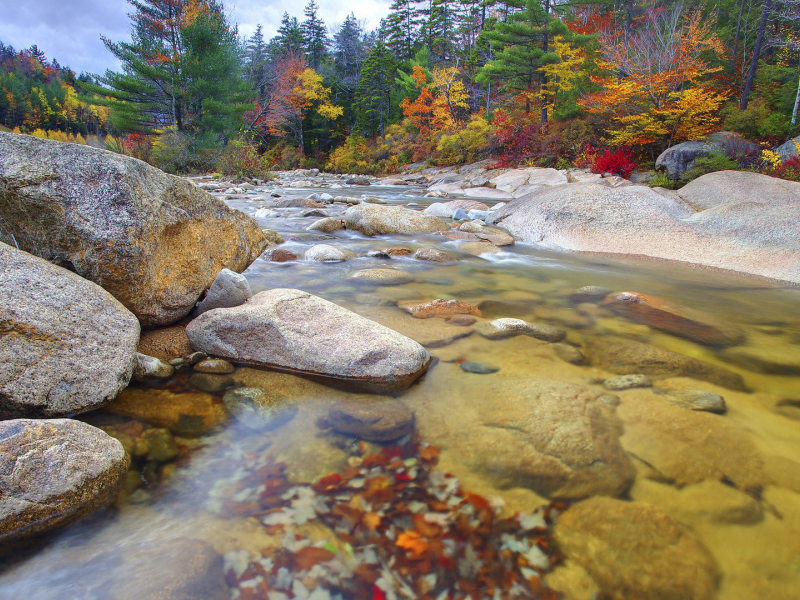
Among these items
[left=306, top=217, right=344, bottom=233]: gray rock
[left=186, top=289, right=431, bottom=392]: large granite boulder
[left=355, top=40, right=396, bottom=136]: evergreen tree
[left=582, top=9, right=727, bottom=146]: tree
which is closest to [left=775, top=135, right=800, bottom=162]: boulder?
[left=582, top=9, right=727, bottom=146]: tree

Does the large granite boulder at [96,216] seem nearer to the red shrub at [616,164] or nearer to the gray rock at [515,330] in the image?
the gray rock at [515,330]

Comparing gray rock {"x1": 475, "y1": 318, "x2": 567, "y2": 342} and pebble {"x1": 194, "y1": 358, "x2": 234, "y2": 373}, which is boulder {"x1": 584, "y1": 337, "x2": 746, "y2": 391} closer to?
gray rock {"x1": 475, "y1": 318, "x2": 567, "y2": 342}

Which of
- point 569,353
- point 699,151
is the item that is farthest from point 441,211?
point 699,151

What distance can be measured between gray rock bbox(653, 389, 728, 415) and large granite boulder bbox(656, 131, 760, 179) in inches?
543

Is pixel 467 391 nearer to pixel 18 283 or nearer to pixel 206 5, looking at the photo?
pixel 18 283

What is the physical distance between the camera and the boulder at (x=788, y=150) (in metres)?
12.3

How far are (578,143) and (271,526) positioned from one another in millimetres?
22194

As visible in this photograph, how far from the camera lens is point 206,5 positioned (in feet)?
73.9

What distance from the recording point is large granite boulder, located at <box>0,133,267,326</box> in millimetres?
2625

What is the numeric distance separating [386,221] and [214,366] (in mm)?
5970

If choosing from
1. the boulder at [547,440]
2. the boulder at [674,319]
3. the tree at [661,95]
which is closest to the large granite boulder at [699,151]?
the tree at [661,95]

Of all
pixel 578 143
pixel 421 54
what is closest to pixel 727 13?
pixel 578 143

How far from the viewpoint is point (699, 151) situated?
1352 centimetres

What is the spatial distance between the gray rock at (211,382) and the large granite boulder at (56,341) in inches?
15.1
